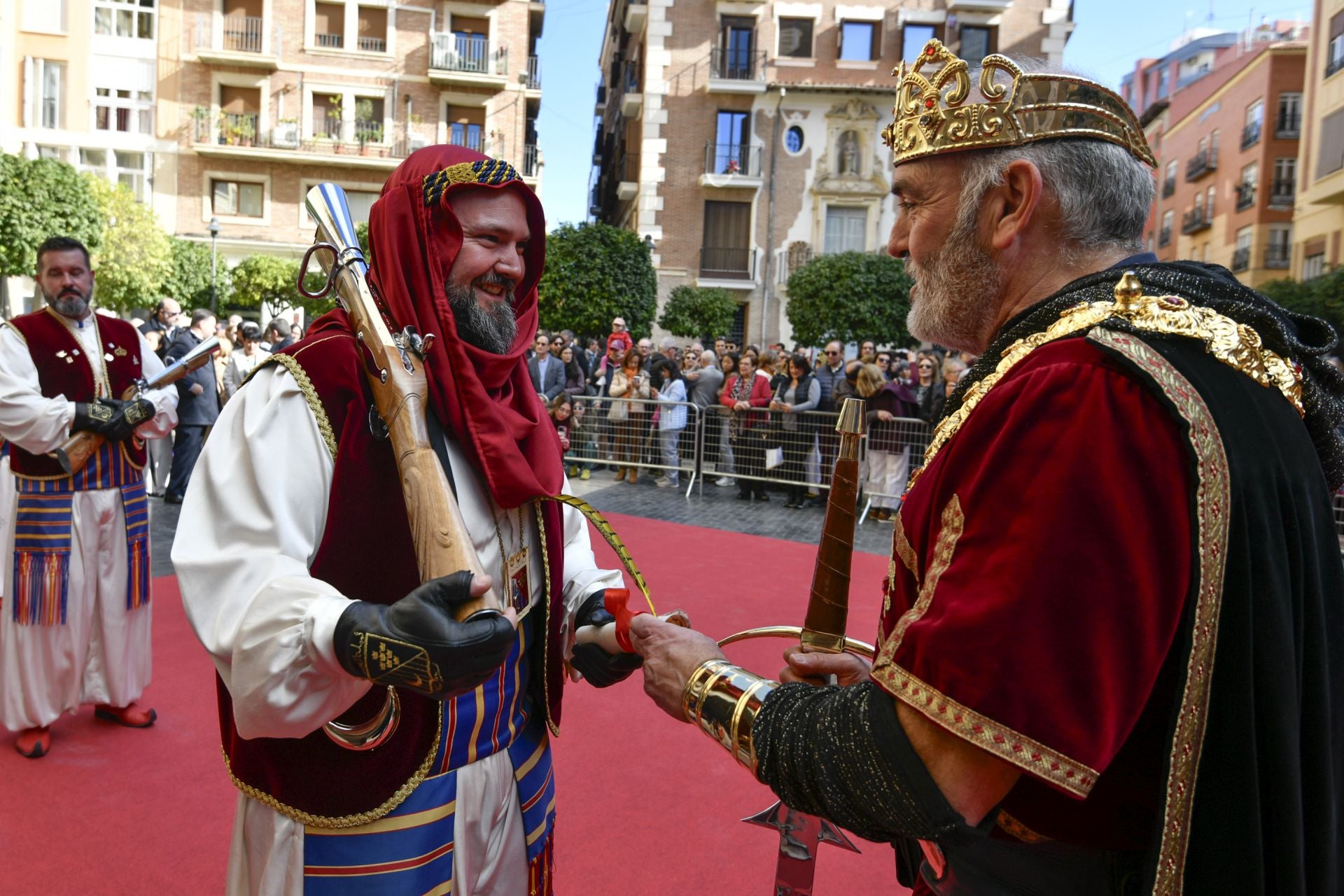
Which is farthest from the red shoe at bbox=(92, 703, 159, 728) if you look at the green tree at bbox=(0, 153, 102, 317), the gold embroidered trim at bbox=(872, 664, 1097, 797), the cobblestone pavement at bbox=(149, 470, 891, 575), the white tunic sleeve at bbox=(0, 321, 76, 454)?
the green tree at bbox=(0, 153, 102, 317)

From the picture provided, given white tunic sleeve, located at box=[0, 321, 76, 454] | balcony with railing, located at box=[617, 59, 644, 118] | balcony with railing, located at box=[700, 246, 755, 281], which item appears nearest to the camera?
white tunic sleeve, located at box=[0, 321, 76, 454]

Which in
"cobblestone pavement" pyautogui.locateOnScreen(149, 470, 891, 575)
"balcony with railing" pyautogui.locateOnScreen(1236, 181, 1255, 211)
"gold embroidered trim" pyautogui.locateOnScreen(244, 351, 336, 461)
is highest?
"balcony with railing" pyautogui.locateOnScreen(1236, 181, 1255, 211)

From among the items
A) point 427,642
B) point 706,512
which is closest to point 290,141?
point 706,512

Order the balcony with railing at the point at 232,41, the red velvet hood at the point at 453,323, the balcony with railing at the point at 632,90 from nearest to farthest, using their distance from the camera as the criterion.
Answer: the red velvet hood at the point at 453,323 → the balcony with railing at the point at 232,41 → the balcony with railing at the point at 632,90

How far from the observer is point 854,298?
2344 cm

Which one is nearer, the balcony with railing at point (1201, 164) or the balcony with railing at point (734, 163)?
the balcony with railing at point (734, 163)

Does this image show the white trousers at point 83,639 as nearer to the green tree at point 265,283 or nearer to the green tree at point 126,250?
the green tree at point 265,283

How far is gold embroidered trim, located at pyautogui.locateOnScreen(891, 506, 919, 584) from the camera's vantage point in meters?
1.37

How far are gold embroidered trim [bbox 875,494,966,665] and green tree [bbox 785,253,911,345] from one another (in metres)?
22.7

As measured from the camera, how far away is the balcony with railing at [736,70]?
27688 mm

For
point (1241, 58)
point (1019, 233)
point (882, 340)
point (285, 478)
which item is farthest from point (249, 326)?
A: point (1241, 58)

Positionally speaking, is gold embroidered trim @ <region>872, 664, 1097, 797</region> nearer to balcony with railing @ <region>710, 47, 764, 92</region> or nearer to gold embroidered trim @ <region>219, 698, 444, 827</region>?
gold embroidered trim @ <region>219, 698, 444, 827</region>

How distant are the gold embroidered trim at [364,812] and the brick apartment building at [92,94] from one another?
104 ft

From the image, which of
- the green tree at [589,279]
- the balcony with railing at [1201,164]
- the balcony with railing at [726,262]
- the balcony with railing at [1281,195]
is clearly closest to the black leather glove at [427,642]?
the green tree at [589,279]
